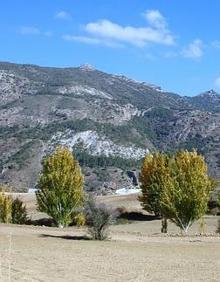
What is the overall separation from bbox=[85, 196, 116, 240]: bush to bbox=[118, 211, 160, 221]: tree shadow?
3517 centimetres

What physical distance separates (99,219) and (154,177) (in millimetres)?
23857

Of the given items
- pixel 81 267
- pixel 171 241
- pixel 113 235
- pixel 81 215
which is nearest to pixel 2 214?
pixel 81 215

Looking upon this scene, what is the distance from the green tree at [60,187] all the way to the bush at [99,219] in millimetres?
9481

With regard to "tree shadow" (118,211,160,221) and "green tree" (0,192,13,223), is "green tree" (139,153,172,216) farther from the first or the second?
"green tree" (0,192,13,223)

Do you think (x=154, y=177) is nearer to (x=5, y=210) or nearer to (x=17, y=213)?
(x=17, y=213)

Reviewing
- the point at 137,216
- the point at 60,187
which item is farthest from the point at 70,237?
the point at 137,216

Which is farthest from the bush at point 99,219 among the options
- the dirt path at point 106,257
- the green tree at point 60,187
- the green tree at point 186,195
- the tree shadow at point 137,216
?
the tree shadow at point 137,216

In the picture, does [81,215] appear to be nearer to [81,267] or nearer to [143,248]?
[143,248]

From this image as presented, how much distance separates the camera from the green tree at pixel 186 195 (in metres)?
47.0

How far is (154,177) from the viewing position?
63.8 metres

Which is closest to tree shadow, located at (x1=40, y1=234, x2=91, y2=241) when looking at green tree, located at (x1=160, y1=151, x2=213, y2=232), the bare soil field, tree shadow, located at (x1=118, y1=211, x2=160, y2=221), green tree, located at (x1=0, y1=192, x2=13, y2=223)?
the bare soil field

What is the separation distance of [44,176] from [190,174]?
1266 cm

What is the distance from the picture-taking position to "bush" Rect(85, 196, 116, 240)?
134ft

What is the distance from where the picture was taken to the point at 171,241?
40688mm
